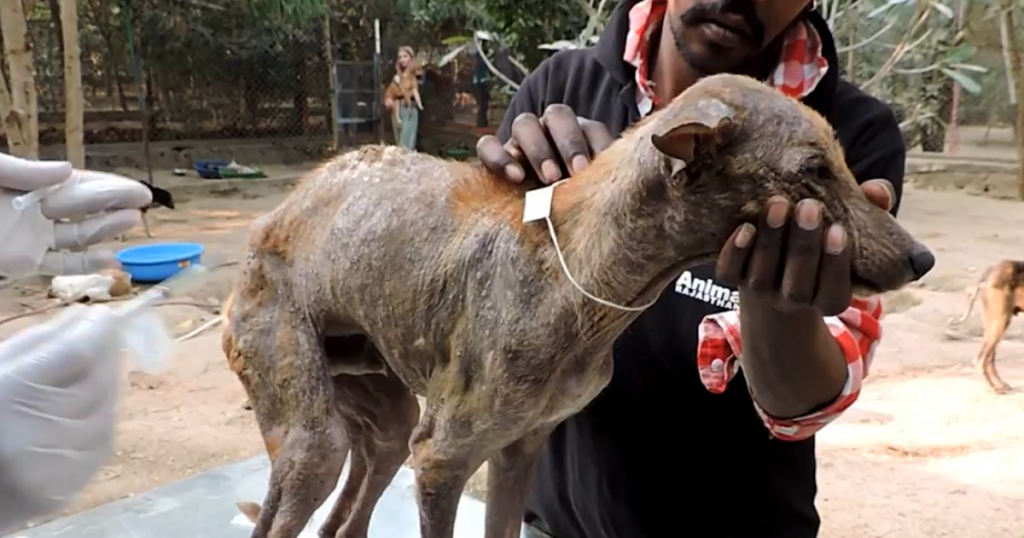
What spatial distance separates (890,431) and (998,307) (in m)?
0.96

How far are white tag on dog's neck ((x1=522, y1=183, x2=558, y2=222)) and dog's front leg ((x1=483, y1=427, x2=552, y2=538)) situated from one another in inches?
11.9

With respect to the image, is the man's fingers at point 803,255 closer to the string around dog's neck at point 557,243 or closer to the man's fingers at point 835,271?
the man's fingers at point 835,271

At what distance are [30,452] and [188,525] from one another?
0.98 feet

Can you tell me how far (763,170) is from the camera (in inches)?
30.6

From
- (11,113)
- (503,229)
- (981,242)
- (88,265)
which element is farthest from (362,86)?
(503,229)

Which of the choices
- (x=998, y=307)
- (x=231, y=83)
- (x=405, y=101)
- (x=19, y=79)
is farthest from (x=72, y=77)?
(x=998, y=307)

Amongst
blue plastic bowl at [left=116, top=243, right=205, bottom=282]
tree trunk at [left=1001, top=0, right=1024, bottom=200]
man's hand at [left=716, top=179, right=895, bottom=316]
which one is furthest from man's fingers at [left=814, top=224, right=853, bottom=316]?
tree trunk at [left=1001, top=0, right=1024, bottom=200]

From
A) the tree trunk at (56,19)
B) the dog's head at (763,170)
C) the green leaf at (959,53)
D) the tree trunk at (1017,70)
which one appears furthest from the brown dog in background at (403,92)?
the dog's head at (763,170)

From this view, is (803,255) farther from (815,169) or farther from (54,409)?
(54,409)

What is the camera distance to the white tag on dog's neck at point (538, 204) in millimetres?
960

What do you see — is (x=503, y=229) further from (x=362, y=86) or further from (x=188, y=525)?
(x=362, y=86)

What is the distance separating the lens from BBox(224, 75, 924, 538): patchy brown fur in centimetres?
78

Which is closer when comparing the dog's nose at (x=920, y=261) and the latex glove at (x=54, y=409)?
the dog's nose at (x=920, y=261)

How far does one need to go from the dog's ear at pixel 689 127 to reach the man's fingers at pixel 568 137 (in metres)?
0.21
